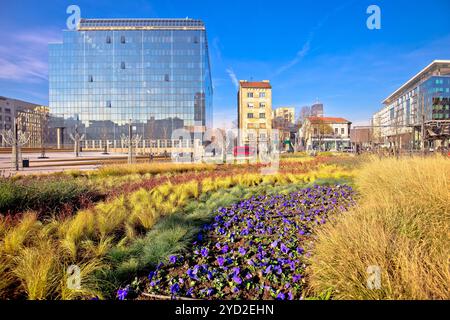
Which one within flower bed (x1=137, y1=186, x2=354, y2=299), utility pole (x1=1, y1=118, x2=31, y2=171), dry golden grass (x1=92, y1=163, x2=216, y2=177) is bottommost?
flower bed (x1=137, y1=186, x2=354, y2=299)

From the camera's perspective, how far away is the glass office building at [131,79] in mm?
55844

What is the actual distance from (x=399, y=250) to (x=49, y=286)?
143 inches

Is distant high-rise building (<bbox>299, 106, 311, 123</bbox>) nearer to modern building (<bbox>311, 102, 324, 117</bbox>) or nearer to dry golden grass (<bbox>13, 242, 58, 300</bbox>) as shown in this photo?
modern building (<bbox>311, 102, 324, 117</bbox>)

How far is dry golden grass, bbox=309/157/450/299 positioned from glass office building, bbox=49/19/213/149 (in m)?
54.9

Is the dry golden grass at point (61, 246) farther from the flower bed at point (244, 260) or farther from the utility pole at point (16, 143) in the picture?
the utility pole at point (16, 143)

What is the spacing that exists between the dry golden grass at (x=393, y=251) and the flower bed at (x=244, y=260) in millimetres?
328

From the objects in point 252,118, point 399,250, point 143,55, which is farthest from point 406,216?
point 143,55

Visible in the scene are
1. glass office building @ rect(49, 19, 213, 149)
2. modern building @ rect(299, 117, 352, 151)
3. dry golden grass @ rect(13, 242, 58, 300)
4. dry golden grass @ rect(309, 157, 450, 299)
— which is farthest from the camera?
glass office building @ rect(49, 19, 213, 149)

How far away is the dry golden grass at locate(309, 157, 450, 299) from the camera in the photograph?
6.19 feet

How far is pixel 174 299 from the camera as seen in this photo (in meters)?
2.11

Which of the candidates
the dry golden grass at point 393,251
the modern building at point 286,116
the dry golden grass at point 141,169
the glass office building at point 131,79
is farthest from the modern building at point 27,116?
the modern building at point 286,116

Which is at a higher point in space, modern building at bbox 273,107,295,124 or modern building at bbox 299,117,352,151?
modern building at bbox 273,107,295,124

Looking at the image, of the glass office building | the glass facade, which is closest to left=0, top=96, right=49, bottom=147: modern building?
the glass office building

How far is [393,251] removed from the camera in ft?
7.32
